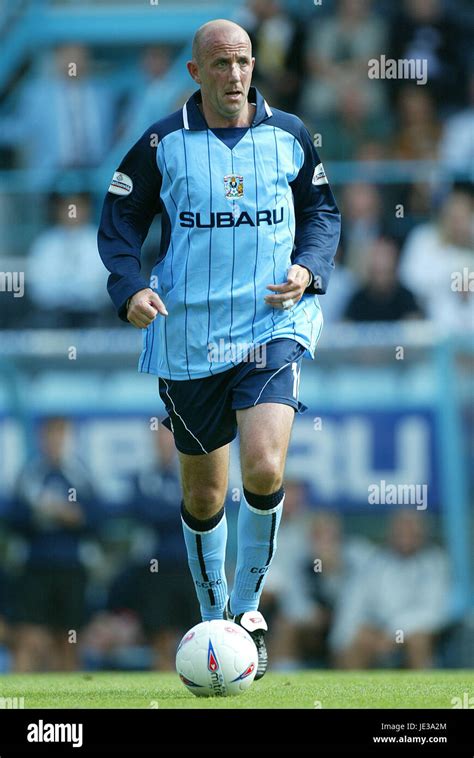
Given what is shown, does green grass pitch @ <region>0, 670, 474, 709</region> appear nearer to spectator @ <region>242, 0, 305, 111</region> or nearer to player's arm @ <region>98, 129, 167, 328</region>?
player's arm @ <region>98, 129, 167, 328</region>

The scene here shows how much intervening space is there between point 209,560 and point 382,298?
5.24m

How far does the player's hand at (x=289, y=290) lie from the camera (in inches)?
231

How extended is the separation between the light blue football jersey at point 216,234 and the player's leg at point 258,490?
293 mm

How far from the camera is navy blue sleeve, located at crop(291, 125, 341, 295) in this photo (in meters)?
6.12

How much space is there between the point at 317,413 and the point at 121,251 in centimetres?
462

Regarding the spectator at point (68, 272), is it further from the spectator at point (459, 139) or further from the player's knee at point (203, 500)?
the player's knee at point (203, 500)

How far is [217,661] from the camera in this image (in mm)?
5809

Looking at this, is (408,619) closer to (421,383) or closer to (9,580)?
(421,383)

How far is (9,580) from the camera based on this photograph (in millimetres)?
10719

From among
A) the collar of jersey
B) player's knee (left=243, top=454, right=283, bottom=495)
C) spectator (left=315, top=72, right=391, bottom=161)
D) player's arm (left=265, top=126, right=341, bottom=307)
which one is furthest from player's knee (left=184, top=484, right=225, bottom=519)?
spectator (left=315, top=72, right=391, bottom=161)

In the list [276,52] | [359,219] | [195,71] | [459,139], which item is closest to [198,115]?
[195,71]

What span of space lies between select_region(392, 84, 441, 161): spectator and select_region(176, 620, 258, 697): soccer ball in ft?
23.9

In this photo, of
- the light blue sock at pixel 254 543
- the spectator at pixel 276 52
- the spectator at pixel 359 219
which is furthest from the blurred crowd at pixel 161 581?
the light blue sock at pixel 254 543
